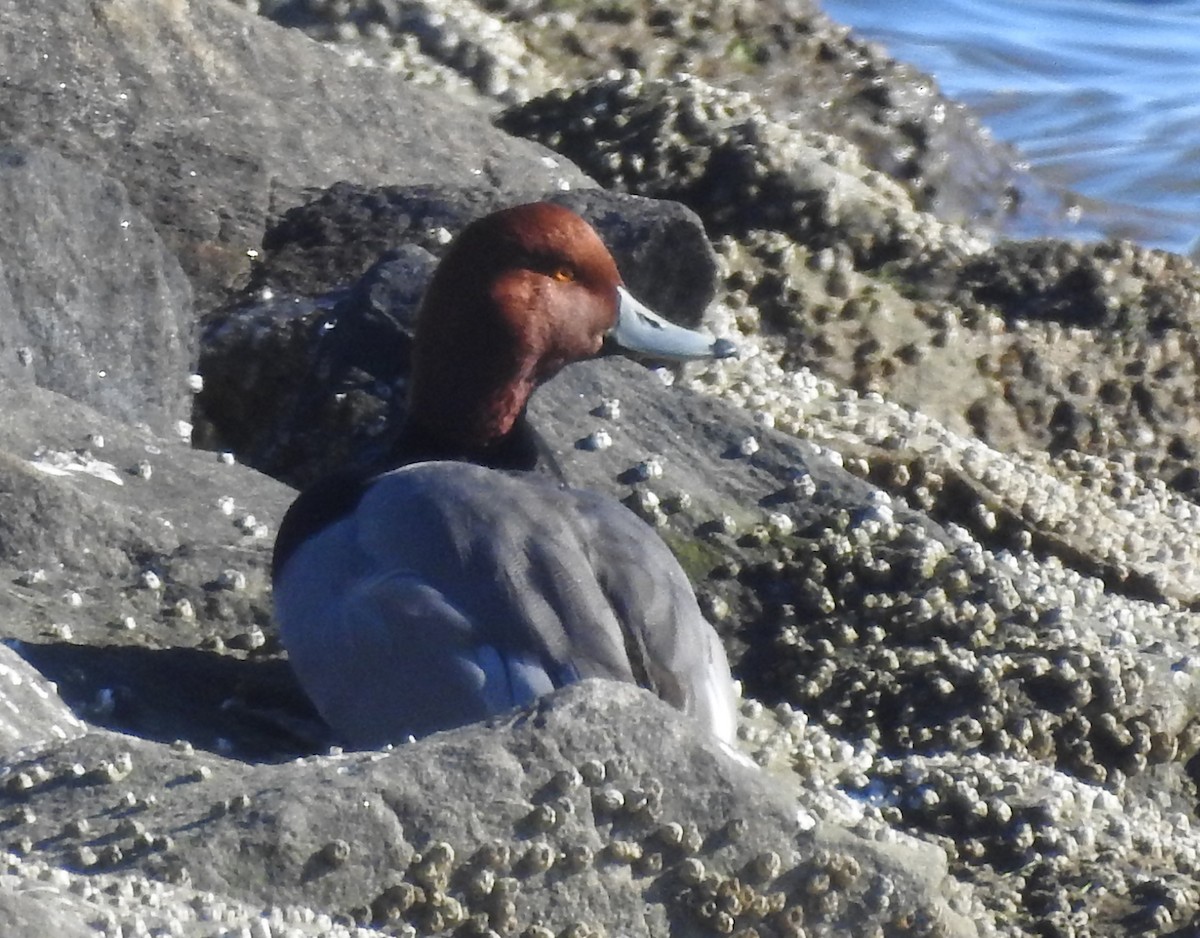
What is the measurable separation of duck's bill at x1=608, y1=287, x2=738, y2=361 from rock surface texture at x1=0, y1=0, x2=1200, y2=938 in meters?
0.17

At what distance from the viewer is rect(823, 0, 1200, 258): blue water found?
13359mm

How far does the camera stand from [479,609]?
4.38 meters

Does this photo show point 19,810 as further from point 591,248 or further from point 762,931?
point 591,248

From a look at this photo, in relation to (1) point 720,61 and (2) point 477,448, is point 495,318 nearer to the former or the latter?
(2) point 477,448

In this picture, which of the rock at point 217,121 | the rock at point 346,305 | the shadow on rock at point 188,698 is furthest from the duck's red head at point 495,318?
the rock at point 217,121

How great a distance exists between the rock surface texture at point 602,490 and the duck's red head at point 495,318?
312mm

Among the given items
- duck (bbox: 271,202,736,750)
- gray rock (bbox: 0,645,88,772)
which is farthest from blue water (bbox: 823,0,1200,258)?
gray rock (bbox: 0,645,88,772)

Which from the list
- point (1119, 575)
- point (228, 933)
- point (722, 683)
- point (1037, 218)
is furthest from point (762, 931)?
point (1037, 218)

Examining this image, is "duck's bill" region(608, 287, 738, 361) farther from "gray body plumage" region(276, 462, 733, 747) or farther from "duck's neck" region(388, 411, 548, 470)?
"gray body plumage" region(276, 462, 733, 747)

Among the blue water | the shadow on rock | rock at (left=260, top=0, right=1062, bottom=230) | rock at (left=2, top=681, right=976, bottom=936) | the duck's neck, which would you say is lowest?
the blue water

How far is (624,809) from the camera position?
320 cm

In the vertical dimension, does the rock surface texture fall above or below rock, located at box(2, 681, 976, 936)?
below

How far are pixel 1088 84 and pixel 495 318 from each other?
10.6 meters

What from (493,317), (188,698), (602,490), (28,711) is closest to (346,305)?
(493,317)
